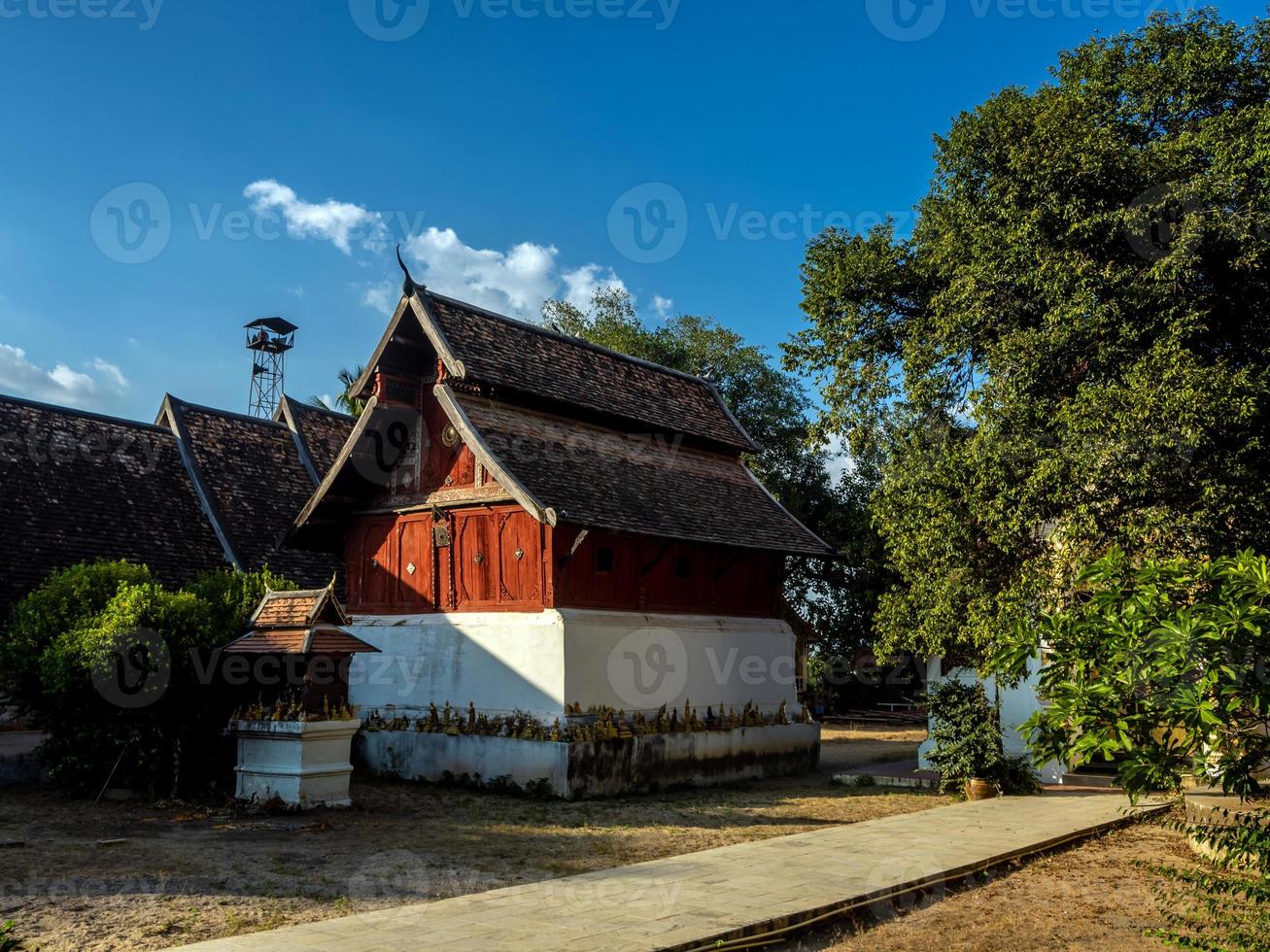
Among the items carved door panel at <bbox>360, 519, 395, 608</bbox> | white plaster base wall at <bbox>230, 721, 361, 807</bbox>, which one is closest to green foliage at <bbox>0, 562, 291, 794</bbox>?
white plaster base wall at <bbox>230, 721, 361, 807</bbox>

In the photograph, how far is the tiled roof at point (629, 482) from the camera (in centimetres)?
1711

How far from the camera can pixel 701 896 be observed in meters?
8.90

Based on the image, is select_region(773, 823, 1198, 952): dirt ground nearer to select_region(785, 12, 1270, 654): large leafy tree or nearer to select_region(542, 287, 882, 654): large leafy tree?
select_region(785, 12, 1270, 654): large leafy tree

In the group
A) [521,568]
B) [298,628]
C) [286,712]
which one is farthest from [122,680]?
[521,568]

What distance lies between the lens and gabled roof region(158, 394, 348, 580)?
22062 millimetres

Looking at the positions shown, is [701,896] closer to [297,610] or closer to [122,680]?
[297,610]

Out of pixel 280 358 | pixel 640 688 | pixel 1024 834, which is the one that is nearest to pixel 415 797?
pixel 640 688

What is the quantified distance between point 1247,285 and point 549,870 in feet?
44.7

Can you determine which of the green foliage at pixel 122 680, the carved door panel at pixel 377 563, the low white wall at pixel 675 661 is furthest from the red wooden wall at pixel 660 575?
the green foliage at pixel 122 680

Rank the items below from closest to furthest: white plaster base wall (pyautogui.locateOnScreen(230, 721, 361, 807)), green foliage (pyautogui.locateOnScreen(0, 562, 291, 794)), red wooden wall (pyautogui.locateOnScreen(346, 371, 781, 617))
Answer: white plaster base wall (pyautogui.locateOnScreen(230, 721, 361, 807)) → green foliage (pyautogui.locateOnScreen(0, 562, 291, 794)) → red wooden wall (pyautogui.locateOnScreen(346, 371, 781, 617))

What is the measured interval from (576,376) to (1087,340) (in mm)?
9653

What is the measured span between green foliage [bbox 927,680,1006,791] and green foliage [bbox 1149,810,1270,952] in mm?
4815

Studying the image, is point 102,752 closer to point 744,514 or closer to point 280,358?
point 744,514

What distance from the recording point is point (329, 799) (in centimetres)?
1384
